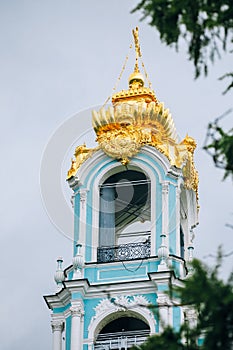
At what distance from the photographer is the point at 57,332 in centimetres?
2584

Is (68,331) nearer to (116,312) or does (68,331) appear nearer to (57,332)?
(57,332)

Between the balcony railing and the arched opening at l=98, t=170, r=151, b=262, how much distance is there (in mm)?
1993

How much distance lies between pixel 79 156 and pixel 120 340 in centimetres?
508

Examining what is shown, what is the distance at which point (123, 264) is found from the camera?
26250 millimetres

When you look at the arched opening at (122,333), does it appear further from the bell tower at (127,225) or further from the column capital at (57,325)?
the column capital at (57,325)

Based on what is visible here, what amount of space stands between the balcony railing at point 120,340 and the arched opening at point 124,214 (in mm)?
1993

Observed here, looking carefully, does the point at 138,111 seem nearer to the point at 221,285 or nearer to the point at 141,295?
the point at 141,295

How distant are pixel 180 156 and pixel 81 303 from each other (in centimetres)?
468

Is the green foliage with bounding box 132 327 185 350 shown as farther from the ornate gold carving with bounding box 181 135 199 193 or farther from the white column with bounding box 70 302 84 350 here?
the ornate gold carving with bounding box 181 135 199 193

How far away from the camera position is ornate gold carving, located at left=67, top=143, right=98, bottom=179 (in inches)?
1110

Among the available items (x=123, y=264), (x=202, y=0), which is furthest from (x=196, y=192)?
(x=202, y=0)

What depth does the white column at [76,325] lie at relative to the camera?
24.9 m

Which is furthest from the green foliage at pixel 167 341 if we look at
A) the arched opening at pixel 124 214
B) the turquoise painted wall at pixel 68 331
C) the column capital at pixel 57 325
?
the arched opening at pixel 124 214

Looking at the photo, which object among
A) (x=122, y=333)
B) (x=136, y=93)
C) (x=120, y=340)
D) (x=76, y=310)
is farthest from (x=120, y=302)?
(x=136, y=93)
